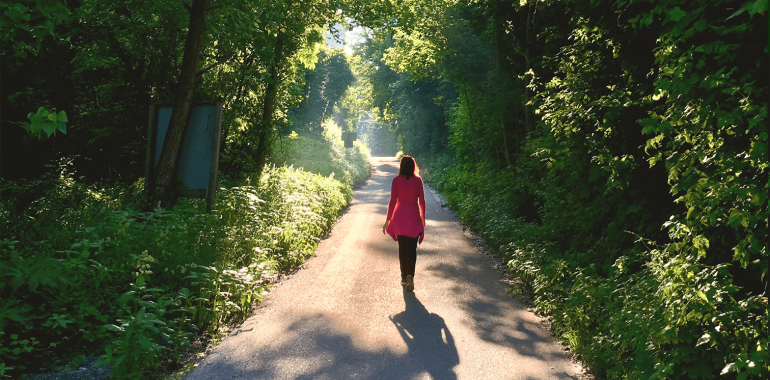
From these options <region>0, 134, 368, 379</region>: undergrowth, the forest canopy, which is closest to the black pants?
the forest canopy

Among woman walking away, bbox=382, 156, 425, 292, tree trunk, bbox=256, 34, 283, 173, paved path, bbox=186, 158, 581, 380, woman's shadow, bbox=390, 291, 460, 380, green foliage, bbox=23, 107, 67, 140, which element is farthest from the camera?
tree trunk, bbox=256, 34, 283, 173

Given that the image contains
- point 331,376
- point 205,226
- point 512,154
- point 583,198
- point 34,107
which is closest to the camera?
point 331,376

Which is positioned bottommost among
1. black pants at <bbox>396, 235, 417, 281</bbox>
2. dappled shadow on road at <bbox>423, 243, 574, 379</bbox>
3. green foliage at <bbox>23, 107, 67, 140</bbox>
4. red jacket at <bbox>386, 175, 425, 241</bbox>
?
dappled shadow on road at <bbox>423, 243, 574, 379</bbox>

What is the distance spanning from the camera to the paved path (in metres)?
4.98

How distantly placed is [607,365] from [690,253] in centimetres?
129

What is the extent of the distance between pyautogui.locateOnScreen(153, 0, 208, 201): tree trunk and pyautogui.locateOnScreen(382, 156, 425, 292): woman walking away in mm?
4435

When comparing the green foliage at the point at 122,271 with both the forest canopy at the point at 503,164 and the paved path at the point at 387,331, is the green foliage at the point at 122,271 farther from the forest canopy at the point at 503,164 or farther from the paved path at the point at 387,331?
the paved path at the point at 387,331

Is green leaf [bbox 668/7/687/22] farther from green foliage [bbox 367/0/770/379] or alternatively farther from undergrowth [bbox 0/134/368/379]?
undergrowth [bbox 0/134/368/379]

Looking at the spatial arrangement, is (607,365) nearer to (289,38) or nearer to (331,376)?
(331,376)

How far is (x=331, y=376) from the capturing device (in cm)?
477

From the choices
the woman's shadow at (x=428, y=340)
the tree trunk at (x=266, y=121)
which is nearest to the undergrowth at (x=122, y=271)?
the woman's shadow at (x=428, y=340)

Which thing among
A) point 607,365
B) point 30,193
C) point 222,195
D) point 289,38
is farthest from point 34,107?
point 607,365

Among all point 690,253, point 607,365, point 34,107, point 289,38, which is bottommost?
point 607,365

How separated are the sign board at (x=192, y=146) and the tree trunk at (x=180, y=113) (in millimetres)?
155
